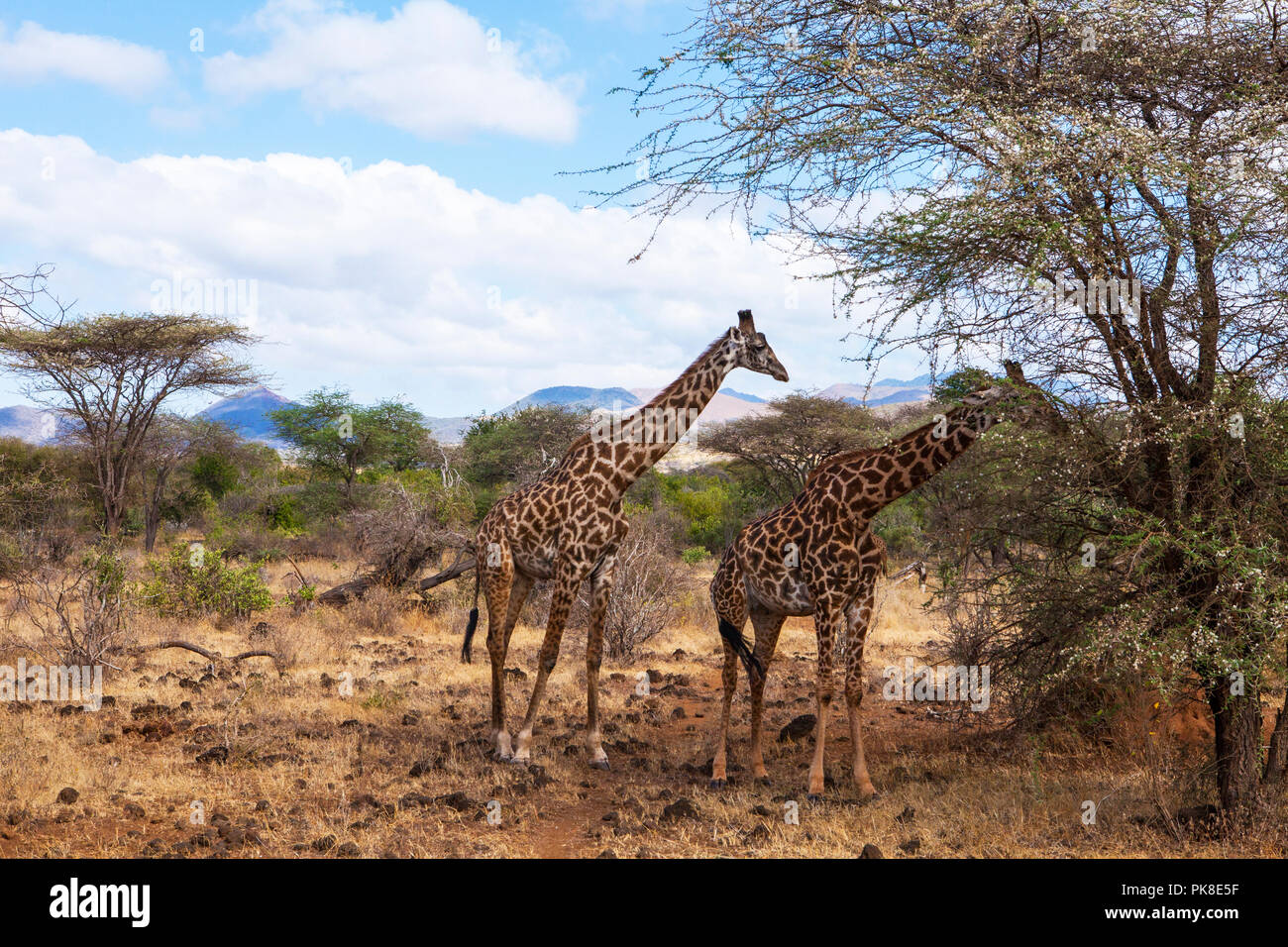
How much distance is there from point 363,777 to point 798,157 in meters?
5.20

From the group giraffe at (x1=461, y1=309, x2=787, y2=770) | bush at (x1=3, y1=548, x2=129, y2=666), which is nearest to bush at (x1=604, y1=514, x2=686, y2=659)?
giraffe at (x1=461, y1=309, x2=787, y2=770)

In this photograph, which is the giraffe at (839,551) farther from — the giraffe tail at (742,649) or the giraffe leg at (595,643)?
the giraffe leg at (595,643)

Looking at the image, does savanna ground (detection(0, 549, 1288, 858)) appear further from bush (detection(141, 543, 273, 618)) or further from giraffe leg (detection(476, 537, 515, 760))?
bush (detection(141, 543, 273, 618))

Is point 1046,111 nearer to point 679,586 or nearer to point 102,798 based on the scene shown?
point 102,798

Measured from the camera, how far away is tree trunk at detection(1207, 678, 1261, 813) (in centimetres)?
558

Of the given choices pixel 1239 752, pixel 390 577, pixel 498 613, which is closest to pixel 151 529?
pixel 390 577

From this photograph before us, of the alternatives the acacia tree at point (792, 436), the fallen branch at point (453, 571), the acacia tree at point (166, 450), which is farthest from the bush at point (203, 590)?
the acacia tree at point (792, 436)

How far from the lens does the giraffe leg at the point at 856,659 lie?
6.58 metres

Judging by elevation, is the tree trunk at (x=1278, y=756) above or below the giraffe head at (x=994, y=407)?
below

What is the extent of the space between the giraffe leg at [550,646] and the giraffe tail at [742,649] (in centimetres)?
119

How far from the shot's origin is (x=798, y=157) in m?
6.52

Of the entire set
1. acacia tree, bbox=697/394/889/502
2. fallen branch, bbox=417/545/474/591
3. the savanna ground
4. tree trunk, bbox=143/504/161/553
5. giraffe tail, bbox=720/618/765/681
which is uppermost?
acacia tree, bbox=697/394/889/502

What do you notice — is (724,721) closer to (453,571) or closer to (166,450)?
(453,571)
